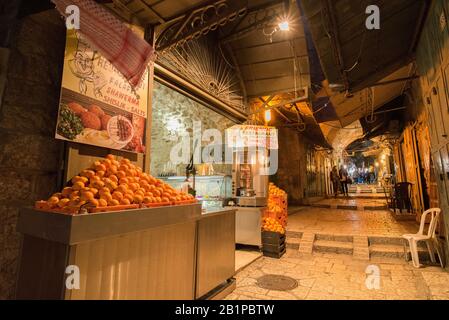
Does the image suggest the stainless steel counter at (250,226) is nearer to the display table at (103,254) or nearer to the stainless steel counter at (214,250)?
the stainless steel counter at (214,250)

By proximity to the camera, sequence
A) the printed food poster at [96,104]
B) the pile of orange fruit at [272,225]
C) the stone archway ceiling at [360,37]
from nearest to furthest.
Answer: the printed food poster at [96,104], the stone archway ceiling at [360,37], the pile of orange fruit at [272,225]

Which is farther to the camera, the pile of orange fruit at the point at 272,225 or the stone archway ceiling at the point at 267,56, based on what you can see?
the stone archway ceiling at the point at 267,56

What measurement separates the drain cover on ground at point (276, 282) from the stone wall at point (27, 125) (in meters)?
3.82

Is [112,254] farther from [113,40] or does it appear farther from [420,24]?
[420,24]

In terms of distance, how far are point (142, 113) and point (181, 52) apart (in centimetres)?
300

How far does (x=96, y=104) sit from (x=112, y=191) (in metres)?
1.38

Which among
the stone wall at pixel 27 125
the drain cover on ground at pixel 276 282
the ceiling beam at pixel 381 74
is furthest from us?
the ceiling beam at pixel 381 74

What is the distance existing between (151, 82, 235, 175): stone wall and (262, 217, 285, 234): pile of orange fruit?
249cm

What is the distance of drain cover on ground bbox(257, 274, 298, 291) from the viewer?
429 centimetres

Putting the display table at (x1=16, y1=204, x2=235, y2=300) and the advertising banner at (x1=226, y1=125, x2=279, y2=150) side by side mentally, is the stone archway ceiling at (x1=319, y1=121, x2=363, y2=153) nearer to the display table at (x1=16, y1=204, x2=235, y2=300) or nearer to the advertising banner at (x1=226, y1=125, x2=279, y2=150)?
the advertising banner at (x1=226, y1=125, x2=279, y2=150)

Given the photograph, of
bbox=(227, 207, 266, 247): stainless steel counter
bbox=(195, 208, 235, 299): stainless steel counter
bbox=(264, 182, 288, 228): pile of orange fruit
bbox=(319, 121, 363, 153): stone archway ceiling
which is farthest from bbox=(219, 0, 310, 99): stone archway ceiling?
bbox=(195, 208, 235, 299): stainless steel counter

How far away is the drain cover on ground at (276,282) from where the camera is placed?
14.1 feet

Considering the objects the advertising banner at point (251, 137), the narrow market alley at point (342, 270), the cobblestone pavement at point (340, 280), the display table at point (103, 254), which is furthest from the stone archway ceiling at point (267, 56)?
the display table at point (103, 254)

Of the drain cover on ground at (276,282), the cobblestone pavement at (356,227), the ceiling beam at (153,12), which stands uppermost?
the ceiling beam at (153,12)
